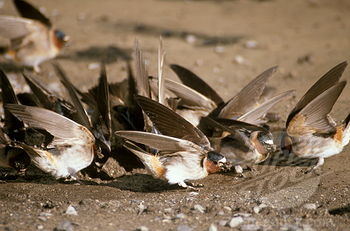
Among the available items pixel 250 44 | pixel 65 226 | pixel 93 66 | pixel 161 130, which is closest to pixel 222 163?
pixel 161 130

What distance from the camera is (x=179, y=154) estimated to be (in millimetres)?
4836

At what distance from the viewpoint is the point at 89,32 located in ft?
31.7

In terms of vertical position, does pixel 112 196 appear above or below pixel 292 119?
below

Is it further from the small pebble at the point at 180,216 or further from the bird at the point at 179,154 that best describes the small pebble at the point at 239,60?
the small pebble at the point at 180,216

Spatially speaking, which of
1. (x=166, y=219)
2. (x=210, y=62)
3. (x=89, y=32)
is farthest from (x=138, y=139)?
(x=89, y=32)

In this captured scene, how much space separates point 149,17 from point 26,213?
6493mm

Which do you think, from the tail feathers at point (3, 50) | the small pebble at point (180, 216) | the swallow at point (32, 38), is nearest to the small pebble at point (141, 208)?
the small pebble at point (180, 216)

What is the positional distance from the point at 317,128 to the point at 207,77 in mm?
2507

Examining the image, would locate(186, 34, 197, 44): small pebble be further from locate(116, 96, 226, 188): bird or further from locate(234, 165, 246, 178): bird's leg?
locate(116, 96, 226, 188): bird

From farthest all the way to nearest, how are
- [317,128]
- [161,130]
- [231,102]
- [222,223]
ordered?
[231,102]
[317,128]
[161,130]
[222,223]

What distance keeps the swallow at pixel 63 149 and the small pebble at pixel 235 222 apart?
164 cm

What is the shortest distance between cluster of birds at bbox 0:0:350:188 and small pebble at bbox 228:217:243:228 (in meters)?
0.92

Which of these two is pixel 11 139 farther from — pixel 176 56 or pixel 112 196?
pixel 176 56

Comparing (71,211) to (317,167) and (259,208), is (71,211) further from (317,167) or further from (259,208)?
(317,167)
